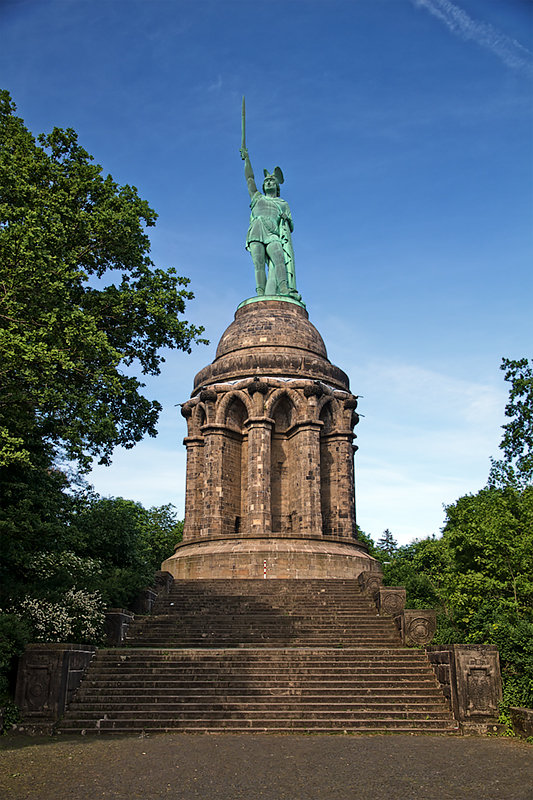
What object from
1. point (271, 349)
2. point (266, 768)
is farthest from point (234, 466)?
point (266, 768)

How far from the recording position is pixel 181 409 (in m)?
31.5

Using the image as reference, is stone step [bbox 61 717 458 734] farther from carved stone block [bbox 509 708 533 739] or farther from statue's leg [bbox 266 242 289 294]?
statue's leg [bbox 266 242 289 294]

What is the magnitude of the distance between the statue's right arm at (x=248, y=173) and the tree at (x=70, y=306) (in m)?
21.7

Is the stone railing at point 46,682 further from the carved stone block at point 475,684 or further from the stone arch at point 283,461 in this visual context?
the stone arch at point 283,461

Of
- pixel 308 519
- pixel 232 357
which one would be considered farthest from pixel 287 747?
pixel 232 357

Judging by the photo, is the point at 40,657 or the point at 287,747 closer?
the point at 287,747

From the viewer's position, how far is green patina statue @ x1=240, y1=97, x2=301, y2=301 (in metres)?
34.1

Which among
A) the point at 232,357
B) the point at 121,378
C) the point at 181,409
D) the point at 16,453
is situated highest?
the point at 232,357

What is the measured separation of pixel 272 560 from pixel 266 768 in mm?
15445

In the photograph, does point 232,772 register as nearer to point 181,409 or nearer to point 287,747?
point 287,747

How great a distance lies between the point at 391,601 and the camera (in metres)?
18.7

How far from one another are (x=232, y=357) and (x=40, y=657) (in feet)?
63.6

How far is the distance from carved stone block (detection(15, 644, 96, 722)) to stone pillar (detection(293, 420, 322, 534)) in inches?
576

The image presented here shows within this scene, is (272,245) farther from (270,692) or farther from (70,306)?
(270,692)
